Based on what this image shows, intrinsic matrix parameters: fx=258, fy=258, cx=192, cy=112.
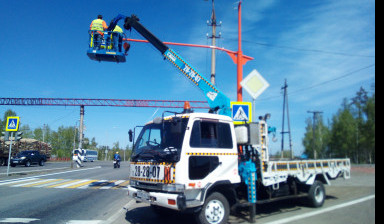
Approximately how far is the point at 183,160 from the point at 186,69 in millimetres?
4218

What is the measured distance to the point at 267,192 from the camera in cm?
654

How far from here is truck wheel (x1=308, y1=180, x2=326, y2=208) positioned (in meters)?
7.41

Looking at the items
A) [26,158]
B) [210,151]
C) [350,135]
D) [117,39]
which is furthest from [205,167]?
[26,158]

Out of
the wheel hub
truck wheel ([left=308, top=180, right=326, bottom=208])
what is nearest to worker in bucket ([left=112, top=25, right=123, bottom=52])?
the wheel hub

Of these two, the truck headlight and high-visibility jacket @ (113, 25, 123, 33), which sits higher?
high-visibility jacket @ (113, 25, 123, 33)

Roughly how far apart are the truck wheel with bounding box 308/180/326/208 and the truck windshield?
4.56 metres

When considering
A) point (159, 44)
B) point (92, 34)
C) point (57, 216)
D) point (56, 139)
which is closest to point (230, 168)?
point (57, 216)

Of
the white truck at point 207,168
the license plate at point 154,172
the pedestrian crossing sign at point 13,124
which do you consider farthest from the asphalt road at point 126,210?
the pedestrian crossing sign at point 13,124

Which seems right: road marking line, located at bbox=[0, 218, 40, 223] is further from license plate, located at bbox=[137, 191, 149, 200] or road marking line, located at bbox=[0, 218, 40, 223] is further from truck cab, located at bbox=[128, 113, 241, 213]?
license plate, located at bbox=[137, 191, 149, 200]

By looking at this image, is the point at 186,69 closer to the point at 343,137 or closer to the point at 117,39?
the point at 117,39

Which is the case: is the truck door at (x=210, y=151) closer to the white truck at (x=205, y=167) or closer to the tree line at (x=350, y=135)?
the white truck at (x=205, y=167)

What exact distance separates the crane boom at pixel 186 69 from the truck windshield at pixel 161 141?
223 centimetres

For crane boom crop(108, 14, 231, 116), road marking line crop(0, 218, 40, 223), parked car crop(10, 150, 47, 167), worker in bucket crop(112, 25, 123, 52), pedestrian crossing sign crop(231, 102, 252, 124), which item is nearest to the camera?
road marking line crop(0, 218, 40, 223)
